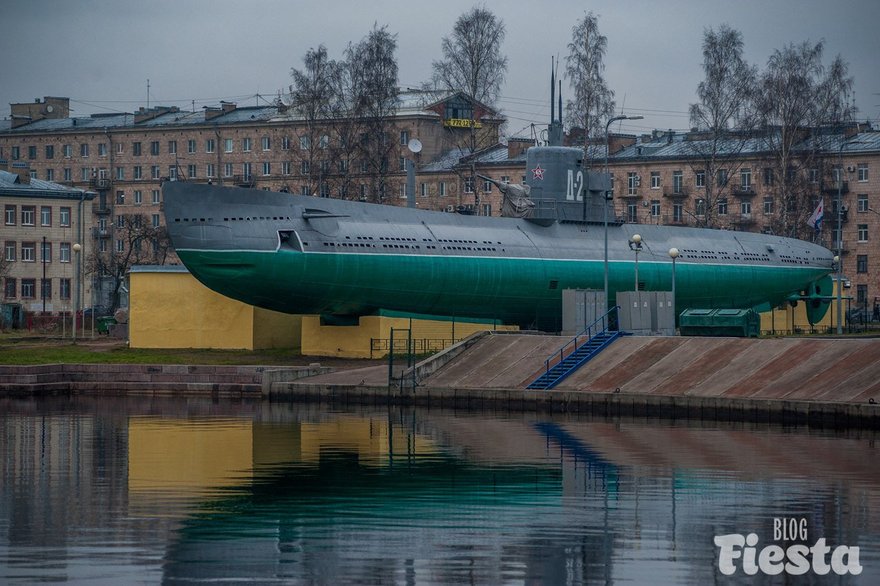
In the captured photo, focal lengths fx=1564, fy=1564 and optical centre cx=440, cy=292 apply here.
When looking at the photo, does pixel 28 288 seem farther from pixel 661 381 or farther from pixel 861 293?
pixel 661 381

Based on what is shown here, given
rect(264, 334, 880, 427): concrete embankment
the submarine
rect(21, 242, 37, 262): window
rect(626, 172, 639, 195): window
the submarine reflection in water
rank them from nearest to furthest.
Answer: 1. the submarine reflection in water
2. rect(264, 334, 880, 427): concrete embankment
3. the submarine
4. rect(21, 242, 37, 262): window
5. rect(626, 172, 639, 195): window

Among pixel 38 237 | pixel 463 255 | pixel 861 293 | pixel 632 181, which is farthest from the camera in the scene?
pixel 632 181

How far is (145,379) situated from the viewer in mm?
52188

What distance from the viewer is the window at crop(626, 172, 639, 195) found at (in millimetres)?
107312

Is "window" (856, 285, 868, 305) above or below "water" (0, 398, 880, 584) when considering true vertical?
above

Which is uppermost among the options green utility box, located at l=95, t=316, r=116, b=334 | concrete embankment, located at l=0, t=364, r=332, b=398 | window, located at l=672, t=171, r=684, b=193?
window, located at l=672, t=171, r=684, b=193

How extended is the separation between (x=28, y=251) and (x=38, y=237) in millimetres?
1346

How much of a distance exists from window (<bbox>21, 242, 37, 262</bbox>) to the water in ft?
199

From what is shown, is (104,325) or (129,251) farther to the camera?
(129,251)

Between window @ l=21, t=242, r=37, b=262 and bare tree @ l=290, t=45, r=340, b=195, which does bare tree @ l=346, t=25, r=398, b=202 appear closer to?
bare tree @ l=290, t=45, r=340, b=195

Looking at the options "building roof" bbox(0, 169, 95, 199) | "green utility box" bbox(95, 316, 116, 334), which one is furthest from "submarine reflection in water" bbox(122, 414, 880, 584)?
"building roof" bbox(0, 169, 95, 199)

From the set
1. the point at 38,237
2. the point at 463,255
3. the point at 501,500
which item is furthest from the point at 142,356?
the point at 38,237

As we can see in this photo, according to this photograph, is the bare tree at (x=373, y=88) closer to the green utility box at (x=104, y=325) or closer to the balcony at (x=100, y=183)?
the green utility box at (x=104, y=325)

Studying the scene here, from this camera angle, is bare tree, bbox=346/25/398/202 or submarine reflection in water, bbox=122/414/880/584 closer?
submarine reflection in water, bbox=122/414/880/584
